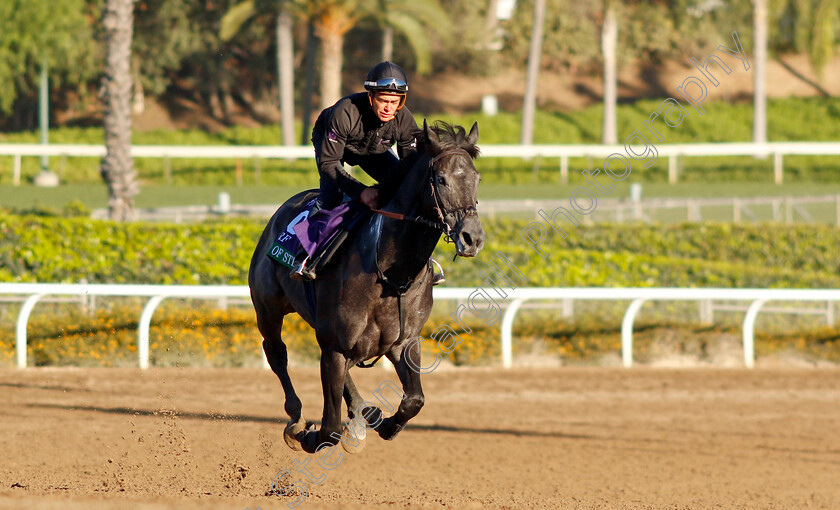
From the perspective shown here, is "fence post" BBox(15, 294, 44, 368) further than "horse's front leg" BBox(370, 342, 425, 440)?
Yes

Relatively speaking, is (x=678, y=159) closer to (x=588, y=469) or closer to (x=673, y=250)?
(x=673, y=250)

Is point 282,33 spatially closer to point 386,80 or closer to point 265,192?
point 265,192

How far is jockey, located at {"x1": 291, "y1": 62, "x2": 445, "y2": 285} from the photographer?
5.89 meters

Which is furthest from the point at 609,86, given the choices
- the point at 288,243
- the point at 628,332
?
the point at 288,243

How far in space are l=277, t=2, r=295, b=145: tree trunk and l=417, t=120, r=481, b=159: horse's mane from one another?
23.4m

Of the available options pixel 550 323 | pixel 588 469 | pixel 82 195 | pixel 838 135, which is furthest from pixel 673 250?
pixel 838 135

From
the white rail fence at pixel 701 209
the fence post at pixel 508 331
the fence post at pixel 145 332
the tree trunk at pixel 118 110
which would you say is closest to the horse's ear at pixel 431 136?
the fence post at pixel 145 332

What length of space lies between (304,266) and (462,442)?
3.42m

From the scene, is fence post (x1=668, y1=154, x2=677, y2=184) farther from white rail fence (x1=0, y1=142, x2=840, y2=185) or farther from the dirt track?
the dirt track

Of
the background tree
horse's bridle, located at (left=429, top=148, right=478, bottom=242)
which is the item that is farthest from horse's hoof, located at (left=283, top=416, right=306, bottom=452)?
the background tree

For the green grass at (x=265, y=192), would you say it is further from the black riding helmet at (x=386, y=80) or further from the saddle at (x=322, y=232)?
the black riding helmet at (x=386, y=80)

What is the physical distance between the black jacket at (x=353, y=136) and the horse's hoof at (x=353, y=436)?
1.45 m

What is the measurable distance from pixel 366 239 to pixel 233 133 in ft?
105

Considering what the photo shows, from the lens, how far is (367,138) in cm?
622
